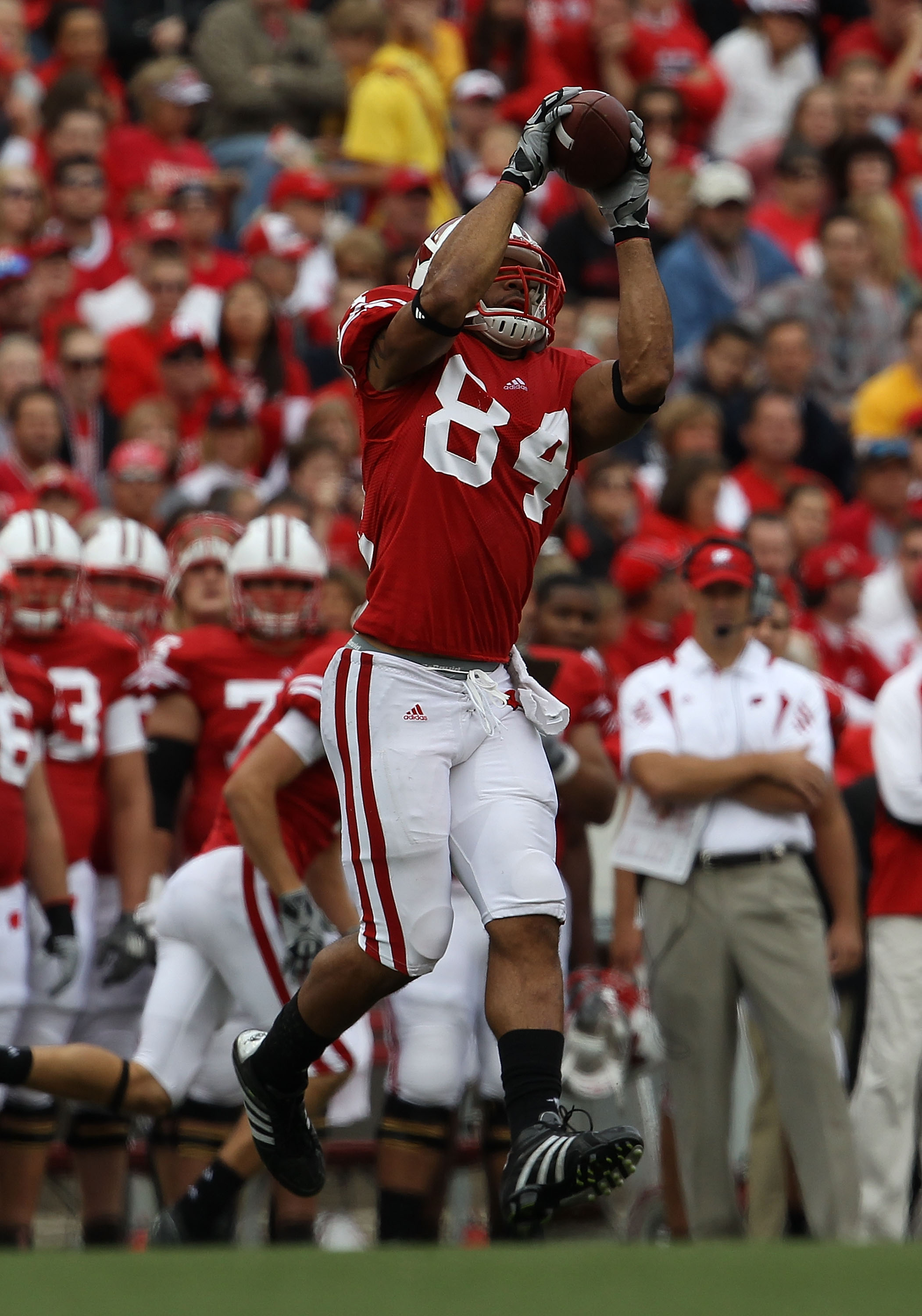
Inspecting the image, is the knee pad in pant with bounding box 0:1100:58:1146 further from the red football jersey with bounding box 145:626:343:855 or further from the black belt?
the black belt

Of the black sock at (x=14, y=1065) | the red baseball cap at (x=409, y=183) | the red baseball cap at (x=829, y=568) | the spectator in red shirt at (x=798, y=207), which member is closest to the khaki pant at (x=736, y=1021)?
the black sock at (x=14, y=1065)

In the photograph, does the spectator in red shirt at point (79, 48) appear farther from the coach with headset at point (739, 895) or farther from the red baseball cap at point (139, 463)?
the coach with headset at point (739, 895)

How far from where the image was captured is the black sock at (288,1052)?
194 inches

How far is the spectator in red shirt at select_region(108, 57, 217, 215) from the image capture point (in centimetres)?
1256

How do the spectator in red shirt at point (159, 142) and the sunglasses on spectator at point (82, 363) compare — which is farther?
the spectator in red shirt at point (159, 142)

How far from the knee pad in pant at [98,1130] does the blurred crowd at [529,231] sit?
6.02 feet

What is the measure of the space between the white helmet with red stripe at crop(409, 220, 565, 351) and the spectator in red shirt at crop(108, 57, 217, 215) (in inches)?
308

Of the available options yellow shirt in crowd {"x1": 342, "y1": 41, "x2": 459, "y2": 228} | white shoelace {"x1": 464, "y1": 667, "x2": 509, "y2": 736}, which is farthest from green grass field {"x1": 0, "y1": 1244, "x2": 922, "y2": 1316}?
yellow shirt in crowd {"x1": 342, "y1": 41, "x2": 459, "y2": 228}

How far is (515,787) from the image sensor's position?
4.75m

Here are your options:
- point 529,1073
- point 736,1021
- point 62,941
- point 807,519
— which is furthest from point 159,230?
point 529,1073

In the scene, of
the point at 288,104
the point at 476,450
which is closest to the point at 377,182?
the point at 288,104

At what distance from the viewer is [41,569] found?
734 centimetres

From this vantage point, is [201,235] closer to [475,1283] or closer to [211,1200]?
[211,1200]

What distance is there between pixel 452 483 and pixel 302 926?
1901 millimetres
